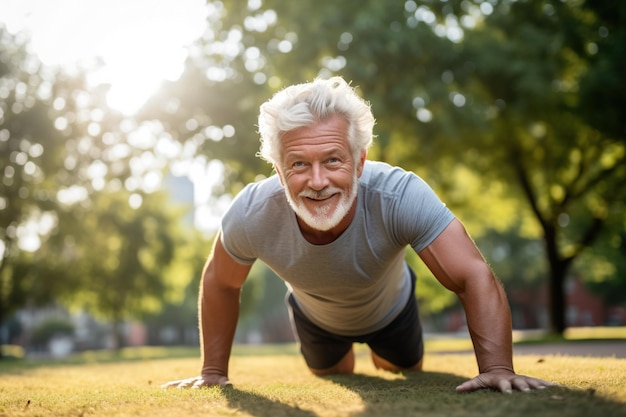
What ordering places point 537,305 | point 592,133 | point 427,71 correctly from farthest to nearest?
1. point 537,305
2. point 592,133
3. point 427,71

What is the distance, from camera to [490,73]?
643 inches

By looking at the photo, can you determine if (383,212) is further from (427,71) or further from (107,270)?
(107,270)

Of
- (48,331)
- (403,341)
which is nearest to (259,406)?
(403,341)

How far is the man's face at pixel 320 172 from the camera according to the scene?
11.6ft

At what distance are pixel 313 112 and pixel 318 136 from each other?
142 mm

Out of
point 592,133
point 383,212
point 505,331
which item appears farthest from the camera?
point 592,133

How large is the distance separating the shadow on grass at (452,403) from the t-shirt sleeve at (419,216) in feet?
2.65

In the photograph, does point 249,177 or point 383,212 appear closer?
point 383,212

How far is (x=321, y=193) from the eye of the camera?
3.58 meters

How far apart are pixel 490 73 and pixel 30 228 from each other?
16.8m

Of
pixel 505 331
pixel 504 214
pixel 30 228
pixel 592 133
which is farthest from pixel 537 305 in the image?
pixel 505 331

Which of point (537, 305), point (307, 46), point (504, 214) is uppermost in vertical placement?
point (307, 46)

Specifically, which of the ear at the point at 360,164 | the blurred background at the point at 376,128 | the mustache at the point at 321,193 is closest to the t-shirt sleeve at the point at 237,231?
the mustache at the point at 321,193

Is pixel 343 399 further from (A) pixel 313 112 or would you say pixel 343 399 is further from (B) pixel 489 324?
(A) pixel 313 112
